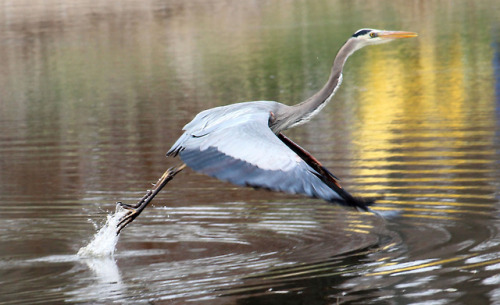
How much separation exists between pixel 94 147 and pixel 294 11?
27.7m

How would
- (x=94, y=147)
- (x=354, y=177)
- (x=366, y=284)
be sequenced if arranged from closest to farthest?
(x=366, y=284), (x=354, y=177), (x=94, y=147)

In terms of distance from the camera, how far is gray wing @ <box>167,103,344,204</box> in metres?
6.70

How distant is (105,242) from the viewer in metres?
8.56

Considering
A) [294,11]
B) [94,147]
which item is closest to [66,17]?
[294,11]

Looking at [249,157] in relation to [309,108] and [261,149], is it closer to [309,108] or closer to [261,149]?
[261,149]

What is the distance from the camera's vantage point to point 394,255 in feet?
25.4

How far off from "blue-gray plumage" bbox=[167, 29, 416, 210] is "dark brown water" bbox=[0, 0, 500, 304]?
2.59 feet

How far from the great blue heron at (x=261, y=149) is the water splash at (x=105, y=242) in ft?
0.39

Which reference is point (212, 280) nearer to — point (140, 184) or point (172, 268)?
point (172, 268)

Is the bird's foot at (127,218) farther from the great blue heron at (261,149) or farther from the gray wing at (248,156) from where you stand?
the gray wing at (248,156)

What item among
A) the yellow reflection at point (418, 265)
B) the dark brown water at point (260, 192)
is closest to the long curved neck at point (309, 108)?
the dark brown water at point (260, 192)

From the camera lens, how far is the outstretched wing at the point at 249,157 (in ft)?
22.0

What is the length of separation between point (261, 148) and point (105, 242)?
7.15ft

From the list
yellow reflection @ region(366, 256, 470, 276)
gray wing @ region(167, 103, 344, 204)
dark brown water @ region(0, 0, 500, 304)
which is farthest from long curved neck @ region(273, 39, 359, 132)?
A: yellow reflection @ region(366, 256, 470, 276)
